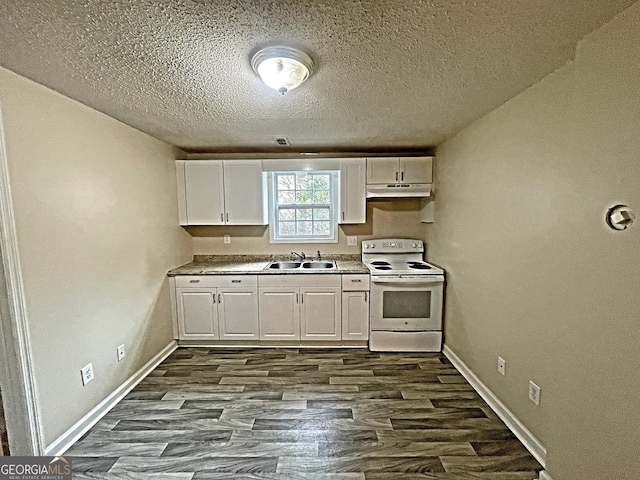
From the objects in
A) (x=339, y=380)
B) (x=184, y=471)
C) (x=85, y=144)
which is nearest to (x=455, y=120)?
(x=339, y=380)

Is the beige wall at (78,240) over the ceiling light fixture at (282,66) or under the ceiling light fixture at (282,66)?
under

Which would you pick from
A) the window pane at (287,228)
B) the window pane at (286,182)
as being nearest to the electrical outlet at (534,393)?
the window pane at (287,228)

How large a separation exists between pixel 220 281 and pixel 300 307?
933mm

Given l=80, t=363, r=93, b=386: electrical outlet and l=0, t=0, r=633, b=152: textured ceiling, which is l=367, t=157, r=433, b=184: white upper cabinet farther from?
l=80, t=363, r=93, b=386: electrical outlet

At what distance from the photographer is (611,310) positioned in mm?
1191

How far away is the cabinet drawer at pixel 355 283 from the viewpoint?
3.16 meters

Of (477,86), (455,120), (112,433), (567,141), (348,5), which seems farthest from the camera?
(455,120)

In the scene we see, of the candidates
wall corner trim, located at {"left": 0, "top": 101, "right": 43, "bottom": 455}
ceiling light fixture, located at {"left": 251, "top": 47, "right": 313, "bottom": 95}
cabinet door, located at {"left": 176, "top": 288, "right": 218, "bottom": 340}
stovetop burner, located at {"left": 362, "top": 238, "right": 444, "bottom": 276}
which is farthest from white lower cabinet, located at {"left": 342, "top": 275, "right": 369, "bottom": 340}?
wall corner trim, located at {"left": 0, "top": 101, "right": 43, "bottom": 455}

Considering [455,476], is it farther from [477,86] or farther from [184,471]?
[477,86]

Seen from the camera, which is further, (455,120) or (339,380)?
(339,380)

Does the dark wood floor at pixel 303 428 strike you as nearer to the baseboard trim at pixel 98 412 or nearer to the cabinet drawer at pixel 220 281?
the baseboard trim at pixel 98 412

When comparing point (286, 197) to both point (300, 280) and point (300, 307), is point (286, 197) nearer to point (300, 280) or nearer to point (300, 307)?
point (300, 280)

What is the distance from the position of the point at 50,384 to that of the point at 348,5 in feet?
8.40

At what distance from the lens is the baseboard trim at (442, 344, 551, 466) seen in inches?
67.6
